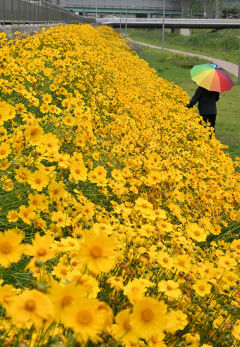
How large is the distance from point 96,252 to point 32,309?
0.23 metres

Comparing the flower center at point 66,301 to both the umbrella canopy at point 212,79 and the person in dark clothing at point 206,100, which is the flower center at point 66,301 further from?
the person in dark clothing at point 206,100

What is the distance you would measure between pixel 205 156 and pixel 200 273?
3450 millimetres

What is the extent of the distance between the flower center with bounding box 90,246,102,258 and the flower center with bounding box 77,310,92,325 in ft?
0.50

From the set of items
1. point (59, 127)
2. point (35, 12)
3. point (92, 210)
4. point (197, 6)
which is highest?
point (197, 6)

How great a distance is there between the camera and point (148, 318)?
1.04 metres

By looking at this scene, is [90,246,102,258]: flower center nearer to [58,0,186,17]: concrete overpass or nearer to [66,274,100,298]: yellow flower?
[66,274,100,298]: yellow flower

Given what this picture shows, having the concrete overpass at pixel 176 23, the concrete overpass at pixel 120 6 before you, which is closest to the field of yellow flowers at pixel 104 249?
the concrete overpass at pixel 176 23

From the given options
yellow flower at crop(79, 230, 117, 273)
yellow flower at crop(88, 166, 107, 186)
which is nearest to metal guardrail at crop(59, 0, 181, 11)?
yellow flower at crop(88, 166, 107, 186)

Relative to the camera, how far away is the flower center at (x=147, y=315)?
3.42 feet

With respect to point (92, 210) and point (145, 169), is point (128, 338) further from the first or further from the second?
point (145, 169)

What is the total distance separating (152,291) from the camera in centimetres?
205

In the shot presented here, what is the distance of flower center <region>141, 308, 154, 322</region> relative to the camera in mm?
1042

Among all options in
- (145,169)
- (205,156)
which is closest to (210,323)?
(145,169)

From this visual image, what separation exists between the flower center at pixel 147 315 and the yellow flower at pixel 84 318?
0.14 m
